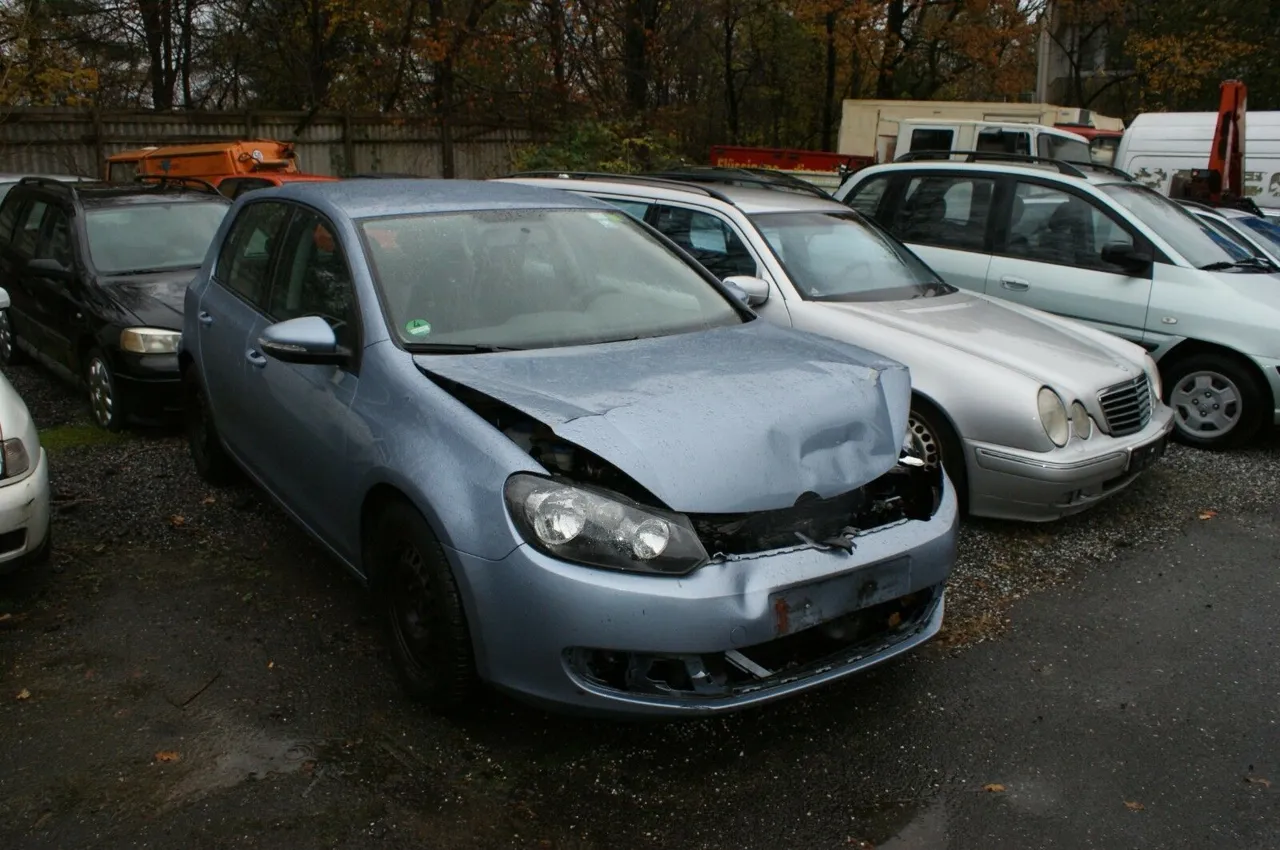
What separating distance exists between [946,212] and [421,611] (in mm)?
5776

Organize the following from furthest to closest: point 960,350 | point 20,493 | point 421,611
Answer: point 960,350 → point 20,493 → point 421,611

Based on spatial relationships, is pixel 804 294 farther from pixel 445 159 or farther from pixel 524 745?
pixel 445 159

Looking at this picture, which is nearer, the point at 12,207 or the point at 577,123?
the point at 12,207

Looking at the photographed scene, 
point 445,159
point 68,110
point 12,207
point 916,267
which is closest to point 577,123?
point 445,159

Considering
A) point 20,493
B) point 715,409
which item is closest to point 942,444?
point 715,409

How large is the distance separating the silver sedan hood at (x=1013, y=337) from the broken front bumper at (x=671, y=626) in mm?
2285

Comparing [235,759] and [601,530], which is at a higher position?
[601,530]

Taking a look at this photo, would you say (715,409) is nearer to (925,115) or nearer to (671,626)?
(671,626)

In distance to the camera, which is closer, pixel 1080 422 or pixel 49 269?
pixel 1080 422

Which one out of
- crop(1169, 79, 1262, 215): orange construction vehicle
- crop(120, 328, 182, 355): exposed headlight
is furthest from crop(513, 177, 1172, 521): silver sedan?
crop(1169, 79, 1262, 215): orange construction vehicle

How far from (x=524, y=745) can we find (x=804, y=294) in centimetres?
335

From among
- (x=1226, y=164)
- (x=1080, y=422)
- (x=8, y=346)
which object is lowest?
(x=8, y=346)

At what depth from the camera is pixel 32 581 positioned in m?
4.43

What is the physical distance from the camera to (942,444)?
505 centimetres
